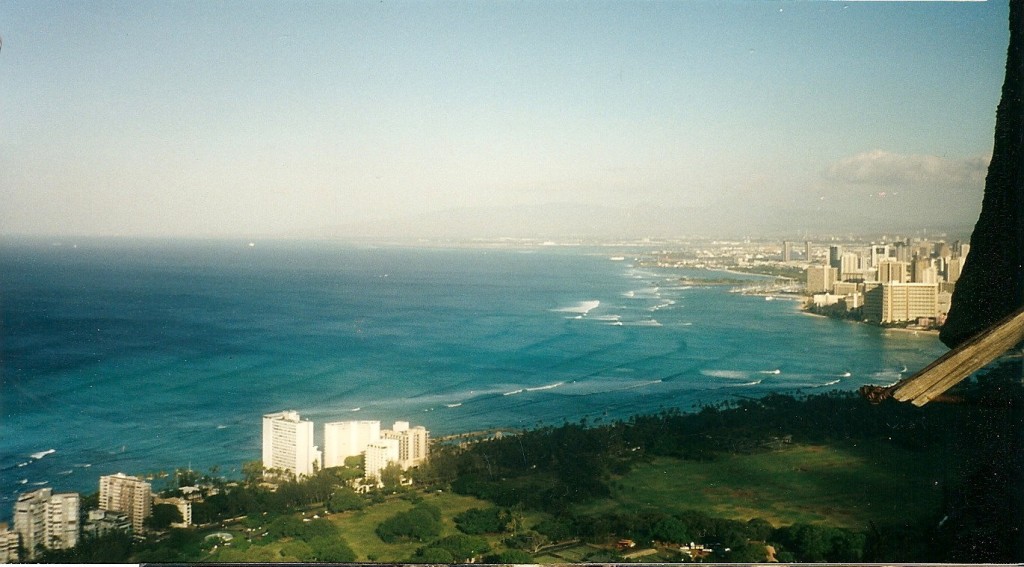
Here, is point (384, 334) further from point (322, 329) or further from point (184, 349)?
point (184, 349)

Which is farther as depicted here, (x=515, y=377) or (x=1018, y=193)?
(x=515, y=377)

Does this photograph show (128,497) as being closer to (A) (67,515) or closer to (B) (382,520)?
(A) (67,515)

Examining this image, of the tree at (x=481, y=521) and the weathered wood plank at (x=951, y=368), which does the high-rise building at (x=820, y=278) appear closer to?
the weathered wood plank at (x=951, y=368)

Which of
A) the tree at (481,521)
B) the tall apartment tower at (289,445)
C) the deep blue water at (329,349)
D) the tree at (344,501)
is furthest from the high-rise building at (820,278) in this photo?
the tall apartment tower at (289,445)

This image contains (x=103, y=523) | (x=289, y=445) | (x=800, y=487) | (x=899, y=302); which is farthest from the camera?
(x=899, y=302)

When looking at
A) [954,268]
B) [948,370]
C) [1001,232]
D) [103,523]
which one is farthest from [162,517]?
[1001,232]

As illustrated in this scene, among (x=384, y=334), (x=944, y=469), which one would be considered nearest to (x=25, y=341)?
(x=384, y=334)
